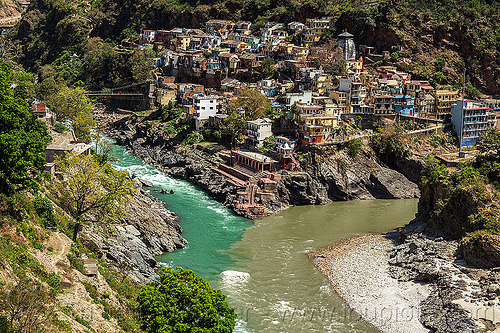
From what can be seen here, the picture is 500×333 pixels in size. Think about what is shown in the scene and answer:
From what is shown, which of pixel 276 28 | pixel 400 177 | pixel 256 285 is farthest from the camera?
pixel 276 28

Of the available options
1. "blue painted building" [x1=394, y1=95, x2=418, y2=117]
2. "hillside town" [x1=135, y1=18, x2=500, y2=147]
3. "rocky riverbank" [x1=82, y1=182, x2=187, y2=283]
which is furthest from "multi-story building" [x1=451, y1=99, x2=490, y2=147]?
"rocky riverbank" [x1=82, y1=182, x2=187, y2=283]

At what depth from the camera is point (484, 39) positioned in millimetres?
76938

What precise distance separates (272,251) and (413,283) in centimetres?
1007

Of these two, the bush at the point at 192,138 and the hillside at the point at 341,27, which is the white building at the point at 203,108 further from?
the hillside at the point at 341,27

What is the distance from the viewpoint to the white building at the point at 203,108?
65181 mm

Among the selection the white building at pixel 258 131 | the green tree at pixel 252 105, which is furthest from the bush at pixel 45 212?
the green tree at pixel 252 105

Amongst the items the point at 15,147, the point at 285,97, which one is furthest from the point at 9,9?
the point at 15,147

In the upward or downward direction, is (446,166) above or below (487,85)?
below

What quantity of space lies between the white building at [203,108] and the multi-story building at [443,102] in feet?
77.7

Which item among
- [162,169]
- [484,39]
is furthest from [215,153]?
[484,39]

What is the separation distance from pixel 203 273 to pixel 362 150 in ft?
87.5

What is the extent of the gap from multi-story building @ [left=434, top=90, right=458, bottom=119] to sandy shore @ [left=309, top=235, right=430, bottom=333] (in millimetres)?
24797

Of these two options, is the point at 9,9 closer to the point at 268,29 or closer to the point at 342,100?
the point at 268,29

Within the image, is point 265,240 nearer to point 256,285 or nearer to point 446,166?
point 256,285
